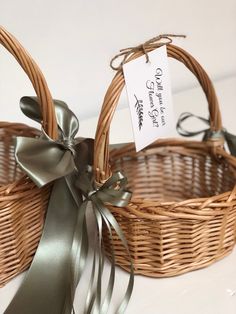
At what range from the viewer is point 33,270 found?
54cm

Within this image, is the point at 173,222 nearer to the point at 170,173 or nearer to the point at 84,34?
the point at 170,173

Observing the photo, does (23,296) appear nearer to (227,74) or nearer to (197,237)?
(197,237)

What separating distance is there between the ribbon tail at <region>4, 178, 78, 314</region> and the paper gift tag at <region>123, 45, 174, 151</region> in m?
0.12

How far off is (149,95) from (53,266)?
0.24 metres

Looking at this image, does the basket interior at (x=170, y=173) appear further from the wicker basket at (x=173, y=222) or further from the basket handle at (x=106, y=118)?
the basket handle at (x=106, y=118)

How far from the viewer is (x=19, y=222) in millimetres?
540

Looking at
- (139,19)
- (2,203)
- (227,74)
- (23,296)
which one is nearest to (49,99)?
(2,203)

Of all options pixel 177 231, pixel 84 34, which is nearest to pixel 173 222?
pixel 177 231

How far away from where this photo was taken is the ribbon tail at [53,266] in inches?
19.8

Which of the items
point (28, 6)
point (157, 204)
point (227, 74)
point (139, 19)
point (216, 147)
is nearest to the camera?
point (157, 204)

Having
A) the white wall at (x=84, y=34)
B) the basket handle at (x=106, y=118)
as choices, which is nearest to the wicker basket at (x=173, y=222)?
the basket handle at (x=106, y=118)

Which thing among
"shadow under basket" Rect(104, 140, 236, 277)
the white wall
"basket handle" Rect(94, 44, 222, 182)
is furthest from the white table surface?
the white wall

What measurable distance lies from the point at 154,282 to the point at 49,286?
0.13m

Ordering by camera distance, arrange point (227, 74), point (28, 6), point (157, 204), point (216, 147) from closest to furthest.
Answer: point (157, 204) → point (216, 147) → point (28, 6) → point (227, 74)
